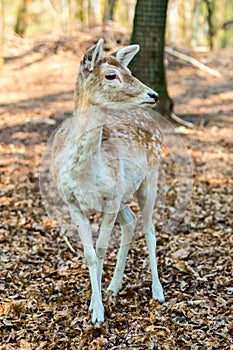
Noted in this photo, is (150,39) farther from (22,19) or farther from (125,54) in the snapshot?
(22,19)

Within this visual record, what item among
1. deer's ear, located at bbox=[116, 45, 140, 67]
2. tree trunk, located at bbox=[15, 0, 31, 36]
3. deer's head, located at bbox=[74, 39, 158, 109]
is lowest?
tree trunk, located at bbox=[15, 0, 31, 36]

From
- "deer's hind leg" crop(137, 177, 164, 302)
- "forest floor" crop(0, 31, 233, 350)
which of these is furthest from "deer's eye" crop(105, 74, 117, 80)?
"forest floor" crop(0, 31, 233, 350)

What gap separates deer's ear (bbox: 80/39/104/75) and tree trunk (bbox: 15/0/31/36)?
568 inches

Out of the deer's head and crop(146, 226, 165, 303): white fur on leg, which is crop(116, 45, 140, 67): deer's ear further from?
crop(146, 226, 165, 303): white fur on leg

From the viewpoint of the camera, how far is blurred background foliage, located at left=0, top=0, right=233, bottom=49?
1848 cm

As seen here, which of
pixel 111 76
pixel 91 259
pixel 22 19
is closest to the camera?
pixel 111 76

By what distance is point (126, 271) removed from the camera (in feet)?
18.1

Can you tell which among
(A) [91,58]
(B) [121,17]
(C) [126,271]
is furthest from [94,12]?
(B) [121,17]

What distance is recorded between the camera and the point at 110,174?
452 centimetres

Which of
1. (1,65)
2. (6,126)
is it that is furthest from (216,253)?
(1,65)

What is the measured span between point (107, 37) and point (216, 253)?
9.44m

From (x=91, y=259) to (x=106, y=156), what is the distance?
2.73 ft

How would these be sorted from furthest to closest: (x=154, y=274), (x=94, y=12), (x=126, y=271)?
(x=94, y=12)
(x=126, y=271)
(x=154, y=274)

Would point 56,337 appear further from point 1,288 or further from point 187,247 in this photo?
point 187,247
